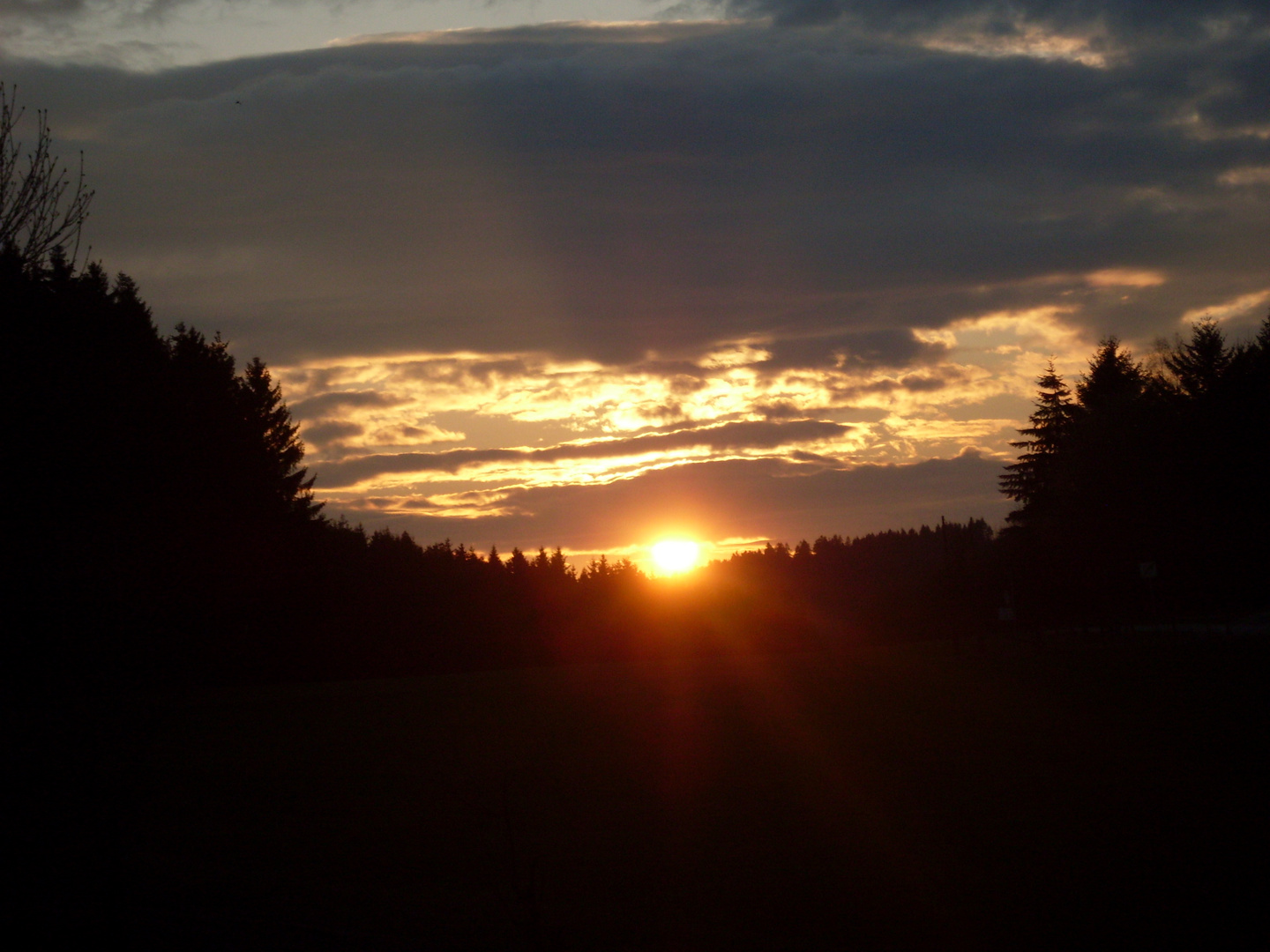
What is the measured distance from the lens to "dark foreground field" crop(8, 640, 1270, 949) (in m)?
9.23

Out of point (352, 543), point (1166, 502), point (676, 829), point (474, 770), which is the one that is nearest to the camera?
point (676, 829)

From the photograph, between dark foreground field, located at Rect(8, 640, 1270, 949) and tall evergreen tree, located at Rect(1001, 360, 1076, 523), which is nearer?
dark foreground field, located at Rect(8, 640, 1270, 949)

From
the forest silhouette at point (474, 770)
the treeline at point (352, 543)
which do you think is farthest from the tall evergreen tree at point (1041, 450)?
the forest silhouette at point (474, 770)

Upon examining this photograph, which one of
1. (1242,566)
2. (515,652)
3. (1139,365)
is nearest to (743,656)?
(515,652)

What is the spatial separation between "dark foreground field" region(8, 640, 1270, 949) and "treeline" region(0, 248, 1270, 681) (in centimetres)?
164

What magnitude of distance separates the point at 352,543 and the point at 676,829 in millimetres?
58417

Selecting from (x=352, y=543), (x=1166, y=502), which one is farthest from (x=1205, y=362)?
(x=352, y=543)

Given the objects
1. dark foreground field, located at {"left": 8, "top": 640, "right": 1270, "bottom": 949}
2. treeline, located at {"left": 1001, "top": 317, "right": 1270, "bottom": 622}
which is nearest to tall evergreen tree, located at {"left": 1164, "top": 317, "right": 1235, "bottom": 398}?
treeline, located at {"left": 1001, "top": 317, "right": 1270, "bottom": 622}

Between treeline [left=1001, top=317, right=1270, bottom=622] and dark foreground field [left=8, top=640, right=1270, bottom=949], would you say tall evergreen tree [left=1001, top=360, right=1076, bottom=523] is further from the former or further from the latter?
dark foreground field [left=8, top=640, right=1270, bottom=949]

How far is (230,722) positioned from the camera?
29.4 metres

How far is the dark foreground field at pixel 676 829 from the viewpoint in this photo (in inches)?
363

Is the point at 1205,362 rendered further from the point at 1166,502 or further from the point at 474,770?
the point at 474,770

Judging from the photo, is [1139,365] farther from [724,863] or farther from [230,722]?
[724,863]

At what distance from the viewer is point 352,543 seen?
2731 inches
